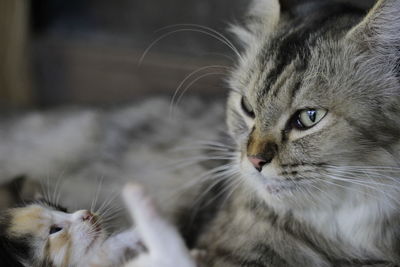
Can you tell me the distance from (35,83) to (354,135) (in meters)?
Answer: 1.98

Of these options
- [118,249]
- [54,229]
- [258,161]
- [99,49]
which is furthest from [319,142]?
[99,49]

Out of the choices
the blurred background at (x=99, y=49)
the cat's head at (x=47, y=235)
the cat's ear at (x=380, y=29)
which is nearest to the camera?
the cat's ear at (x=380, y=29)

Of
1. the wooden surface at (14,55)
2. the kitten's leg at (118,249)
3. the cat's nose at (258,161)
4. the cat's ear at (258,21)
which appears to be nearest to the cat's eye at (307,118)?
the cat's nose at (258,161)

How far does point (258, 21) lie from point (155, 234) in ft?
2.34

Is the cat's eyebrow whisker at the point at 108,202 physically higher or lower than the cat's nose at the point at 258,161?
lower

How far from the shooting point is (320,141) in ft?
4.40

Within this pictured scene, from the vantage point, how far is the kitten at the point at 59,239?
1.44 m

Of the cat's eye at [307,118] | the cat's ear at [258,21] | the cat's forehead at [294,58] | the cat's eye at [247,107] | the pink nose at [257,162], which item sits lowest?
the pink nose at [257,162]

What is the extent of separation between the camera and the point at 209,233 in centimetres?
173

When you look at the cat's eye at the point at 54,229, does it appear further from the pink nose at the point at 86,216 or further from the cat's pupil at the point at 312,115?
the cat's pupil at the point at 312,115

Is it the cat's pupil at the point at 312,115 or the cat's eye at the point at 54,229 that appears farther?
the cat's eye at the point at 54,229

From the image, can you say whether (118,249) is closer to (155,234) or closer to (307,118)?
(155,234)

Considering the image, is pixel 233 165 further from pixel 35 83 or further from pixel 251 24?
pixel 35 83

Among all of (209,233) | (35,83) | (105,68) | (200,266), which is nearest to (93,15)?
(105,68)
